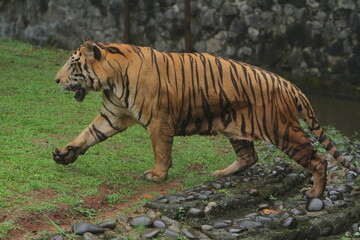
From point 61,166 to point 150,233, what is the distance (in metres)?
2.24

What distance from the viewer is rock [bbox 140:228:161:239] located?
5562 mm

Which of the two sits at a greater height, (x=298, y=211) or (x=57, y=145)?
(x=298, y=211)

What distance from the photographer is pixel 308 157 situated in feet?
23.1

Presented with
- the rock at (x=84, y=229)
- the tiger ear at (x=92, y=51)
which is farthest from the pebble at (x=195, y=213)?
the tiger ear at (x=92, y=51)

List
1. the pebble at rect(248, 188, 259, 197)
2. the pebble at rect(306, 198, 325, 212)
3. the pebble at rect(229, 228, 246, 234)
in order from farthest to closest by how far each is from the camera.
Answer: the pebble at rect(248, 188, 259, 197), the pebble at rect(306, 198, 325, 212), the pebble at rect(229, 228, 246, 234)

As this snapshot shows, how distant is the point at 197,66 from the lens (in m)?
7.50

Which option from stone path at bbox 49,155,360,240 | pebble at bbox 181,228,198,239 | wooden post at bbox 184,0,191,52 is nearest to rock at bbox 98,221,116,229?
stone path at bbox 49,155,360,240

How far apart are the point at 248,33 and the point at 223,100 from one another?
8208 millimetres

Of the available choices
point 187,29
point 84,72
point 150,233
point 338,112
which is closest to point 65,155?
point 84,72

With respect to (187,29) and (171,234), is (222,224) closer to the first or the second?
(171,234)

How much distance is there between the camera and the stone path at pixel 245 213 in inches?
227

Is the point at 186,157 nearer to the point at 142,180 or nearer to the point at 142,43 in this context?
the point at 142,180

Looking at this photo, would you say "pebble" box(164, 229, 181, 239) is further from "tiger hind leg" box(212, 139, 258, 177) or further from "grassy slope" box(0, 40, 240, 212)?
"tiger hind leg" box(212, 139, 258, 177)

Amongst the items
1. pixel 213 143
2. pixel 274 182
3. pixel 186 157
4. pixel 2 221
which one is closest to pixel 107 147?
pixel 186 157
